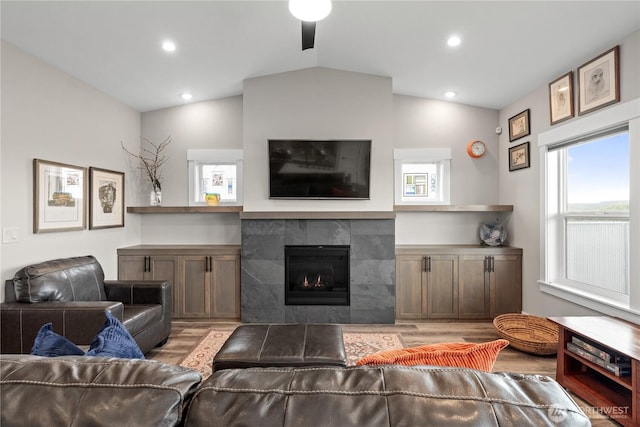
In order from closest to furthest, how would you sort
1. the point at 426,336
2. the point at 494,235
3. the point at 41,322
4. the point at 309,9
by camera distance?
the point at 309,9 → the point at 41,322 → the point at 426,336 → the point at 494,235

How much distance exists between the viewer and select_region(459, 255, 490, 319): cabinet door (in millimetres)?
3811

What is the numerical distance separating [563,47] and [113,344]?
3720mm

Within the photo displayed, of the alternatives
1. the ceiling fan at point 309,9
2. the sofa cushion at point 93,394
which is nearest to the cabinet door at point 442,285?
the ceiling fan at point 309,9

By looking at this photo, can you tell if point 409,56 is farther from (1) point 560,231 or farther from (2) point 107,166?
(2) point 107,166

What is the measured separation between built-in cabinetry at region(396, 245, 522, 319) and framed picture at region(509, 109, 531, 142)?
4.46 ft

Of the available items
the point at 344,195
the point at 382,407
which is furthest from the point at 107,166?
the point at 382,407

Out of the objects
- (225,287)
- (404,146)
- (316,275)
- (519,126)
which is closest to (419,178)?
(404,146)

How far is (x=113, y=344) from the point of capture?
1.15 metres

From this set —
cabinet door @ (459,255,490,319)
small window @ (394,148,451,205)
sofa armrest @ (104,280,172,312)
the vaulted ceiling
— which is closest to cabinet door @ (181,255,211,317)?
sofa armrest @ (104,280,172,312)

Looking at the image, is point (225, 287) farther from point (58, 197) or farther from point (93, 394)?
point (93, 394)

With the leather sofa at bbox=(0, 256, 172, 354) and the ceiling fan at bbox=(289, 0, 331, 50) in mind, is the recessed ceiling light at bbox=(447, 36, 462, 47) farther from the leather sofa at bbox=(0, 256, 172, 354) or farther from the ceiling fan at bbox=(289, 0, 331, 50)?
the leather sofa at bbox=(0, 256, 172, 354)

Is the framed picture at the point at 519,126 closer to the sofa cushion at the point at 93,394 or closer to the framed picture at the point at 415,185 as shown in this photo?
the framed picture at the point at 415,185

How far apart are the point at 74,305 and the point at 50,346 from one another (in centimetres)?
164

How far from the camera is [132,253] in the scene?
3.83m
